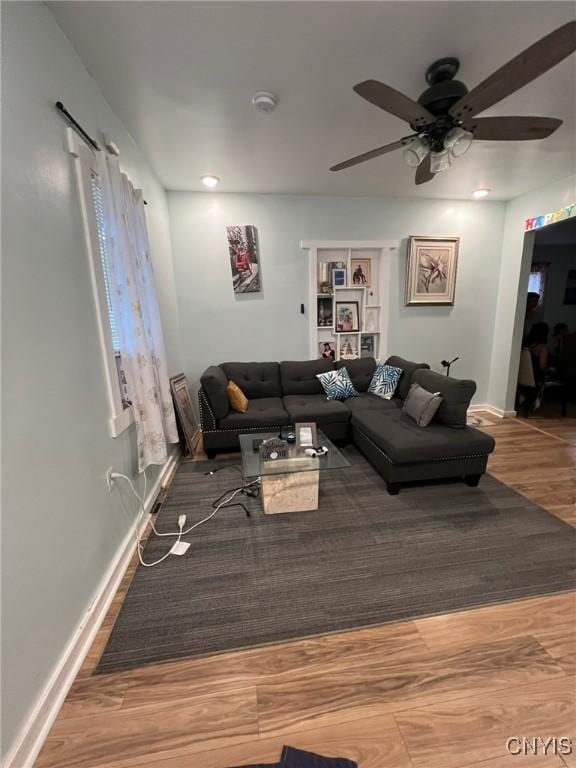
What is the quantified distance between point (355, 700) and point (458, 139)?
8.63 feet

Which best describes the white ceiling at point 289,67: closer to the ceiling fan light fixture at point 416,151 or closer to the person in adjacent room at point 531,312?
the ceiling fan light fixture at point 416,151

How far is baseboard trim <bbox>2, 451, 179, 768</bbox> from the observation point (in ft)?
3.18

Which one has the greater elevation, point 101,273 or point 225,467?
point 101,273

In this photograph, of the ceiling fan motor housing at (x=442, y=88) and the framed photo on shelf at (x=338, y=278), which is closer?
the ceiling fan motor housing at (x=442, y=88)

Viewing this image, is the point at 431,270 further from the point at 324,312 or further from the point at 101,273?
the point at 101,273

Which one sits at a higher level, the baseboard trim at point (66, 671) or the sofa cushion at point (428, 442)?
the sofa cushion at point (428, 442)

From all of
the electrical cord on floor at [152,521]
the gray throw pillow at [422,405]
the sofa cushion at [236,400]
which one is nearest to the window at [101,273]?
the electrical cord on floor at [152,521]

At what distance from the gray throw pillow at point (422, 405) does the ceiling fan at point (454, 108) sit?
5.40 feet

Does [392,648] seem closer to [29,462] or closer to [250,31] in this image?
[29,462]

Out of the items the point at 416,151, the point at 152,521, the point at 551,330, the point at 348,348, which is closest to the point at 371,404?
the point at 348,348

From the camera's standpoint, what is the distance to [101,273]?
162 cm

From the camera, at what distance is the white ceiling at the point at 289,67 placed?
4.40 ft

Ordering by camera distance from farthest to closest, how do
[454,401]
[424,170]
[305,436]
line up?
[454,401] < [305,436] < [424,170]

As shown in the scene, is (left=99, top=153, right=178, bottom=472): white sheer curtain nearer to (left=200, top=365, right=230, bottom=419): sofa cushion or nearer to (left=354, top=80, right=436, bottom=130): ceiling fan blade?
(left=200, top=365, right=230, bottom=419): sofa cushion
